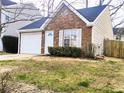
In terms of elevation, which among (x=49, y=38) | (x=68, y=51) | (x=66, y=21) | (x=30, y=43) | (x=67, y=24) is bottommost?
(x=68, y=51)

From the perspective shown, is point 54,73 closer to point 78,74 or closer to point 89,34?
point 78,74

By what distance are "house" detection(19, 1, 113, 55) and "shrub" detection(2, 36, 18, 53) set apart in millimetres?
4587

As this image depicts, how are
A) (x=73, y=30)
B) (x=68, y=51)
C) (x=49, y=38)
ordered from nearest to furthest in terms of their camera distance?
(x=68, y=51) → (x=73, y=30) → (x=49, y=38)

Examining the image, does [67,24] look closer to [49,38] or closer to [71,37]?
[71,37]

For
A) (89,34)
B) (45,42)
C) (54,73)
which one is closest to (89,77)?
(54,73)

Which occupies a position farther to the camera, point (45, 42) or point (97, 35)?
point (45, 42)

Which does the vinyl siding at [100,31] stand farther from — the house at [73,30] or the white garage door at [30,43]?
the white garage door at [30,43]

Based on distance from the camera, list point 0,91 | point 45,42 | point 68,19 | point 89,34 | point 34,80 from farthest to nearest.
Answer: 1. point 45,42
2. point 68,19
3. point 89,34
4. point 34,80
5. point 0,91

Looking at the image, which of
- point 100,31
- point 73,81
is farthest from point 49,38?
point 73,81

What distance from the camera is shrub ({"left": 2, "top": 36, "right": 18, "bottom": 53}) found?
3281 centimetres

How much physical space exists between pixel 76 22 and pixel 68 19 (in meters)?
1.03

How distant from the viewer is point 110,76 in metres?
12.2

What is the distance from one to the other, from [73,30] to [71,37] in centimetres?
61

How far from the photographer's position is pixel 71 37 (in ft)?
80.0
